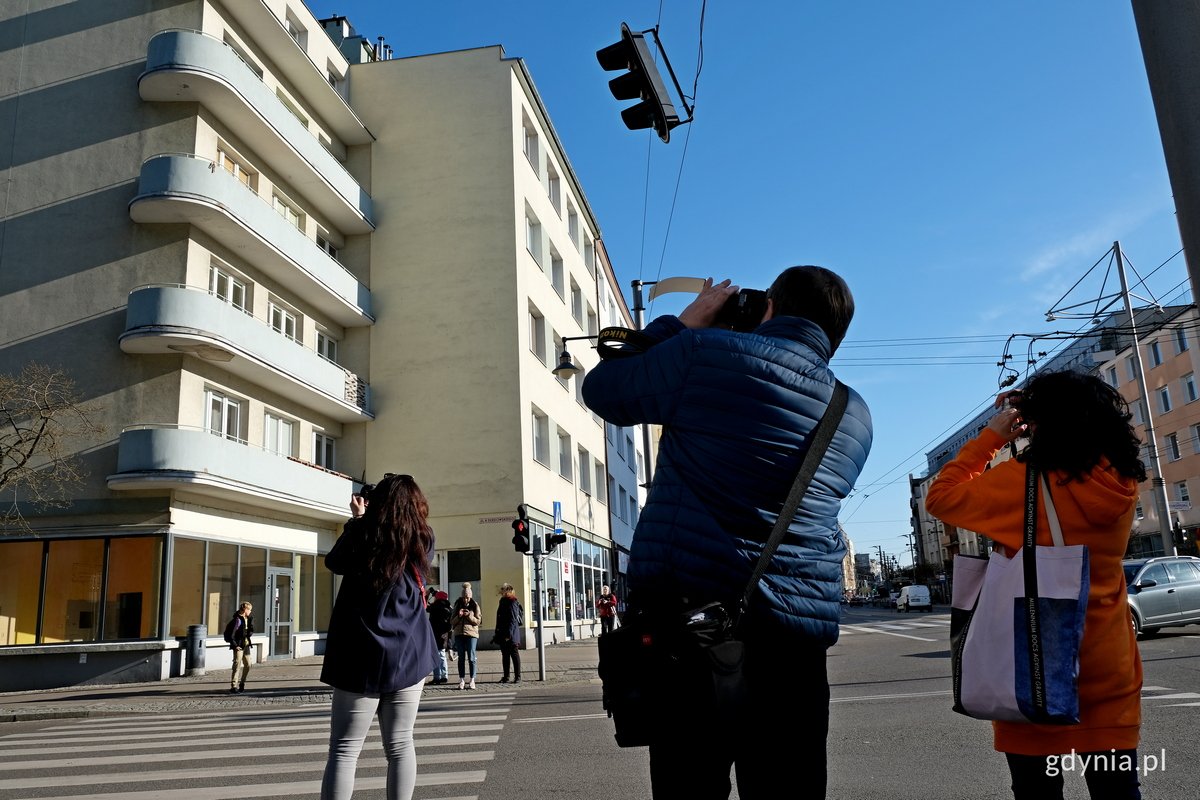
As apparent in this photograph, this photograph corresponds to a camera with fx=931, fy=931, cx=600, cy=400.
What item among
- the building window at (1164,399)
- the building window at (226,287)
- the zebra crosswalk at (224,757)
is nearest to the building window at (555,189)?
the building window at (226,287)

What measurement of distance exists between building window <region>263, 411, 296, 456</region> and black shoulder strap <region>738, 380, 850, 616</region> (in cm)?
2289

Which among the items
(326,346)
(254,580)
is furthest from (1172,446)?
(254,580)

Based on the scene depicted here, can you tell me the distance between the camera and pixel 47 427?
18.6m

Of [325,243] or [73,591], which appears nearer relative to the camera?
[73,591]

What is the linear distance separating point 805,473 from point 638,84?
7524 mm

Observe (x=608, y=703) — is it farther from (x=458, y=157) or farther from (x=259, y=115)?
(x=458, y=157)

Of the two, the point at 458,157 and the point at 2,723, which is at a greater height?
the point at 458,157

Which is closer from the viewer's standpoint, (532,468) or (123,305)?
(123,305)

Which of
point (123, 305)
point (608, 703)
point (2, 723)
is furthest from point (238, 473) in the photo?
point (608, 703)

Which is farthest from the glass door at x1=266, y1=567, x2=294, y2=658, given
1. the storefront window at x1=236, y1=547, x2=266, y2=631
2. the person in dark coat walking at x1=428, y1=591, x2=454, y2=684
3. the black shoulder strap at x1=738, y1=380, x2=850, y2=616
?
the black shoulder strap at x1=738, y1=380, x2=850, y2=616

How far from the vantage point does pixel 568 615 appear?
107ft

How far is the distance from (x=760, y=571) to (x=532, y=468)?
26031 mm

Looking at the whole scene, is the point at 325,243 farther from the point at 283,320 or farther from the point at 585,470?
the point at 585,470

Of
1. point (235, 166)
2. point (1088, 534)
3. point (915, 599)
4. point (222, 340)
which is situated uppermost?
point (235, 166)
